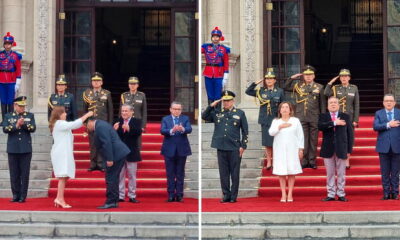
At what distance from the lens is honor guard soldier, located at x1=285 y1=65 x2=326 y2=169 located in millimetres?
16328

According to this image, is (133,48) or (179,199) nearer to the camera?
(179,199)

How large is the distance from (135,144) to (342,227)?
14.7 feet

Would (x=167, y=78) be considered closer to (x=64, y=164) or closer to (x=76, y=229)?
(x=64, y=164)

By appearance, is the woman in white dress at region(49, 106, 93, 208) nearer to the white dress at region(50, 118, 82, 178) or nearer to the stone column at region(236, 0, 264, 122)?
the white dress at region(50, 118, 82, 178)

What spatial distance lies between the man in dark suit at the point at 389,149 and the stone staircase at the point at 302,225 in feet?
7.84

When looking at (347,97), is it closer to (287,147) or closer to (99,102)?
(287,147)

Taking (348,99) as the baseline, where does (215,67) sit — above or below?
above

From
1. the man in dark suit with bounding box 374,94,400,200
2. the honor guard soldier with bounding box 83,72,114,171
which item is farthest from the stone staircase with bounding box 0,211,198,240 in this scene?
the honor guard soldier with bounding box 83,72,114,171

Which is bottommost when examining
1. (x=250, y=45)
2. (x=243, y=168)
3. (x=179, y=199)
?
(x=179, y=199)

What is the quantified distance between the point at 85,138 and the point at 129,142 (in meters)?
3.62

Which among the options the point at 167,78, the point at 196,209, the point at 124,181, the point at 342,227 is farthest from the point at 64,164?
the point at 167,78

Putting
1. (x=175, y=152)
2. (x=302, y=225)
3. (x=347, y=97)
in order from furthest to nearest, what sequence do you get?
(x=347, y=97) < (x=175, y=152) < (x=302, y=225)

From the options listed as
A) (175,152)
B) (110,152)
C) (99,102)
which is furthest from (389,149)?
(99,102)

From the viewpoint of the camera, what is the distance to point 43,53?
21.0 meters
